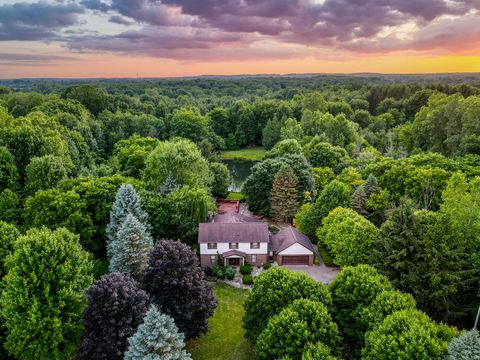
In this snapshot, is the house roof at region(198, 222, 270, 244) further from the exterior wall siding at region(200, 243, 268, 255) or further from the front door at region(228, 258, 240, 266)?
the front door at region(228, 258, 240, 266)

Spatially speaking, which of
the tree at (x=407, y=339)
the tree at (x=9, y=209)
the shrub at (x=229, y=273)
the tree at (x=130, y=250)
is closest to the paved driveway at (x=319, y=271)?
the shrub at (x=229, y=273)

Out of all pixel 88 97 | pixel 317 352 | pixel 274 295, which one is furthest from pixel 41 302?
pixel 88 97

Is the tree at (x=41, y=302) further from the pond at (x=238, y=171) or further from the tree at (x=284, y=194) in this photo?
the pond at (x=238, y=171)

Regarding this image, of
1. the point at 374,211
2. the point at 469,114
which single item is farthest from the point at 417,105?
the point at 374,211

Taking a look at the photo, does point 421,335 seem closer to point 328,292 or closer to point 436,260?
point 328,292

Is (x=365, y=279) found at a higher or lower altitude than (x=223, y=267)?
higher
